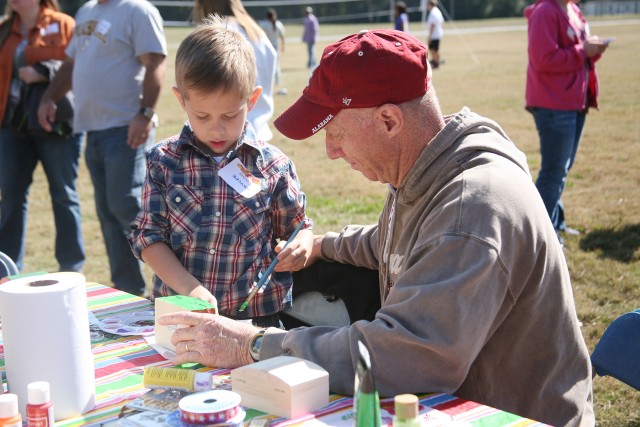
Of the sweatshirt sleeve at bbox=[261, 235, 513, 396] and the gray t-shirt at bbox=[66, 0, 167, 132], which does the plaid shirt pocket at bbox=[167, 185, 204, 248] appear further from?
the gray t-shirt at bbox=[66, 0, 167, 132]

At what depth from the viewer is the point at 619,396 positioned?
11.1ft

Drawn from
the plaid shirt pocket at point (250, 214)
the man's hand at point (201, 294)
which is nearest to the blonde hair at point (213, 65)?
the plaid shirt pocket at point (250, 214)

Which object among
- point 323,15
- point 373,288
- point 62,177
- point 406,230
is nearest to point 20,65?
point 62,177

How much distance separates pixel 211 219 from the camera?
2.48m

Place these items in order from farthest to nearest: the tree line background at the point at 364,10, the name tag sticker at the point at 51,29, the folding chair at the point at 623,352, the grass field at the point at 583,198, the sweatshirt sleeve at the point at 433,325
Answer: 1. the tree line background at the point at 364,10
2. the name tag sticker at the point at 51,29
3. the grass field at the point at 583,198
4. the folding chair at the point at 623,352
5. the sweatshirt sleeve at the point at 433,325

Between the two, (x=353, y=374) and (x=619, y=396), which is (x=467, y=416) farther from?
(x=619, y=396)

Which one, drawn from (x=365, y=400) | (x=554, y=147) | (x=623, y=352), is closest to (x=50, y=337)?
(x=365, y=400)

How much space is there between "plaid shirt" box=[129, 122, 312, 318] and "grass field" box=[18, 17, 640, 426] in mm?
1610

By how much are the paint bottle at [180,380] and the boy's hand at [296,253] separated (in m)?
0.70

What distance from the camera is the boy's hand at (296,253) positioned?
2.33 metres

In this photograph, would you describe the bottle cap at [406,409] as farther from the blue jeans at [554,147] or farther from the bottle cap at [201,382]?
the blue jeans at [554,147]

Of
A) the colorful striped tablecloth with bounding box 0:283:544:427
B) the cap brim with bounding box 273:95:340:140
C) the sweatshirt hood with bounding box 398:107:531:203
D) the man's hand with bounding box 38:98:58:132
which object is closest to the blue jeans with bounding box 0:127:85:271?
the man's hand with bounding box 38:98:58:132

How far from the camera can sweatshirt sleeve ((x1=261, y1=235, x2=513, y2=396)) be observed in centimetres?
155

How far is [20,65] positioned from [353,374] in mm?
3986
